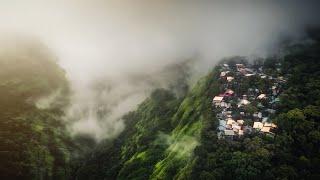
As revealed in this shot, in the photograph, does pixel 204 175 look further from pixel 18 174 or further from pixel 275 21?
pixel 275 21

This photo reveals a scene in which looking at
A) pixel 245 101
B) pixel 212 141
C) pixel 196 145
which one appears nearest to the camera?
pixel 212 141

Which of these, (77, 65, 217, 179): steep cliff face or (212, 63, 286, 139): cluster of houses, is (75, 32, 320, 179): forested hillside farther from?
(212, 63, 286, 139): cluster of houses

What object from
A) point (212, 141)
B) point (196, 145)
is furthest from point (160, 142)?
point (212, 141)

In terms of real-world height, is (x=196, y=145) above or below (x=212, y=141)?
below

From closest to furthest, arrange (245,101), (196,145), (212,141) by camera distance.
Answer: (212,141) → (196,145) → (245,101)

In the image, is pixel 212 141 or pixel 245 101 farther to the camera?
pixel 245 101

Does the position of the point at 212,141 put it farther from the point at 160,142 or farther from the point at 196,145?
the point at 160,142

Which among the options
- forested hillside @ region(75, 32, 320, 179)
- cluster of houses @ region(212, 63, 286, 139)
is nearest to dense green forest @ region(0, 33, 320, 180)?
forested hillside @ region(75, 32, 320, 179)
